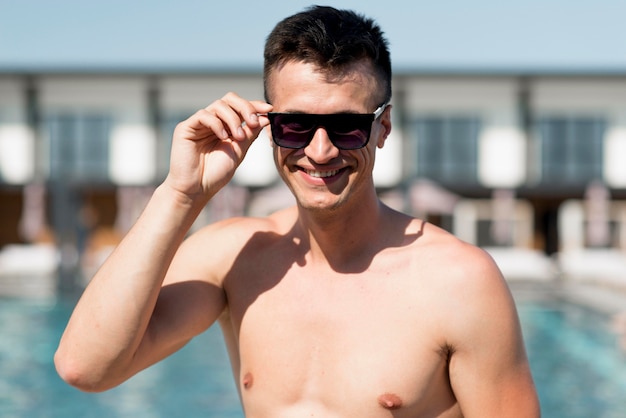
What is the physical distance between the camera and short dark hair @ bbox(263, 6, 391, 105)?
6.34 feet

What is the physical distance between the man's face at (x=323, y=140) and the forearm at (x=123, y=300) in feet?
0.89

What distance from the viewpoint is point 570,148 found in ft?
97.0

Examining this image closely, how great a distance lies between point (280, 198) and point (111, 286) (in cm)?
2127

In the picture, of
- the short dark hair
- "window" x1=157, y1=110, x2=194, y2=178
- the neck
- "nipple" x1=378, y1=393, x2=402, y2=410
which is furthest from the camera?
"window" x1=157, y1=110, x2=194, y2=178

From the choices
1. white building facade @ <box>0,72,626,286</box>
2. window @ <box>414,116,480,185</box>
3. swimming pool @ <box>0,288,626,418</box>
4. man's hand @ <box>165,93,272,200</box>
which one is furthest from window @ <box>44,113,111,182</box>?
man's hand @ <box>165,93,272,200</box>

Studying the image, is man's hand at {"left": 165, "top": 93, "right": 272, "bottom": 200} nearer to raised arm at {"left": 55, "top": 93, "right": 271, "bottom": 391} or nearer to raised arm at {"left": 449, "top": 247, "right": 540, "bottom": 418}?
raised arm at {"left": 55, "top": 93, "right": 271, "bottom": 391}

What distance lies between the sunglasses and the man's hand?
0.24 feet

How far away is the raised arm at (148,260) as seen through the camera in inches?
77.2

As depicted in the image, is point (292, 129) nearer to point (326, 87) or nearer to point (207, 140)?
point (326, 87)

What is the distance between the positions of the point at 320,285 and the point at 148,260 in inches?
19.2

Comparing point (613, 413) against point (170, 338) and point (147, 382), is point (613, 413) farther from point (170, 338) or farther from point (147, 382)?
point (170, 338)

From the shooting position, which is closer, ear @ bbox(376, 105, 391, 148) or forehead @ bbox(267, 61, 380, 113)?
forehead @ bbox(267, 61, 380, 113)

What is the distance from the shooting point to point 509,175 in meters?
28.6

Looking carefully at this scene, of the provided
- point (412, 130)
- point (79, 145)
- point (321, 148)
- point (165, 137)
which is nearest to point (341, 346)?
point (321, 148)
